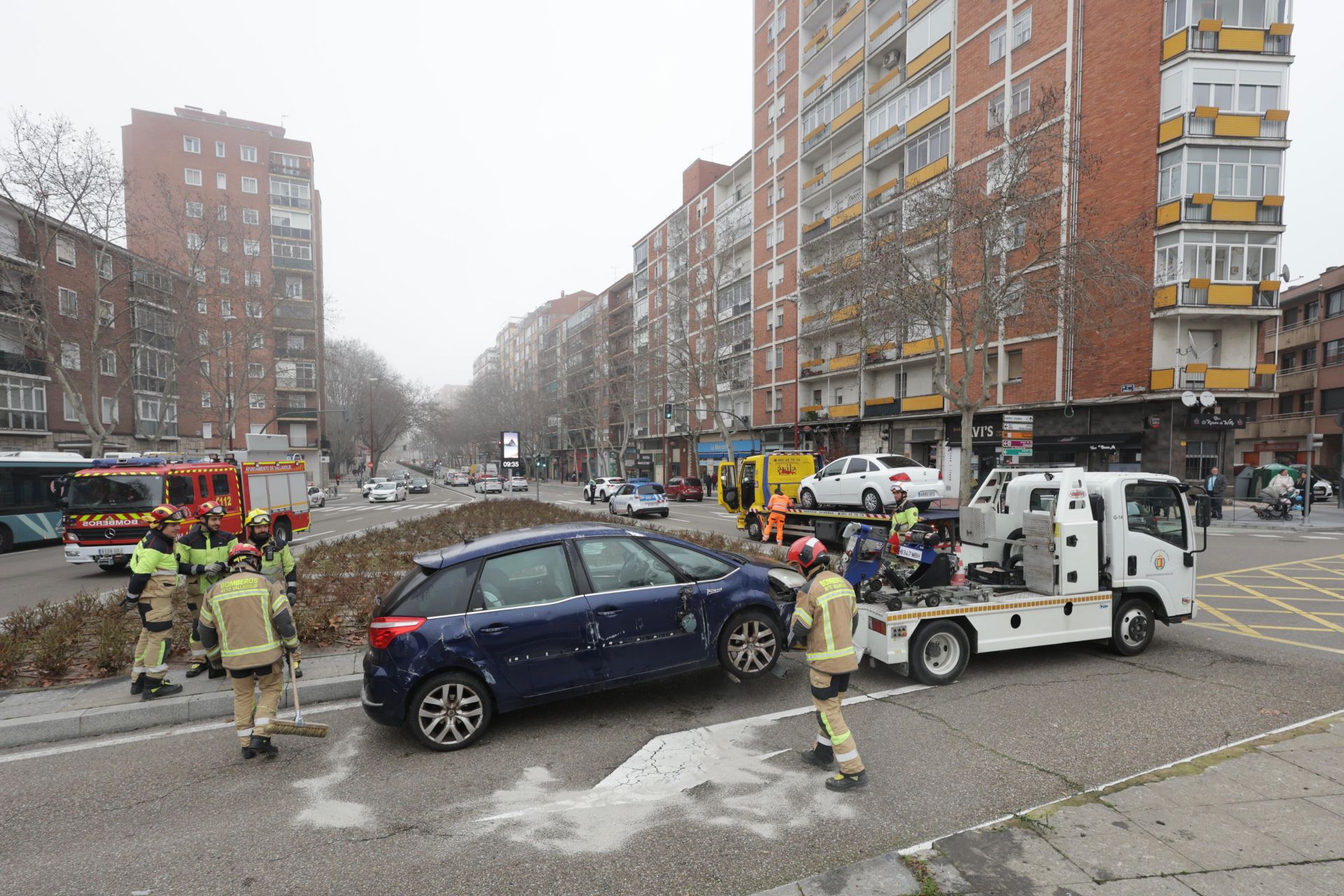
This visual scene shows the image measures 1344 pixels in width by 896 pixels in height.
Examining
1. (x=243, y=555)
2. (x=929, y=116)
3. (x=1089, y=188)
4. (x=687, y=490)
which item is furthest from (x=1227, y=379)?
(x=243, y=555)

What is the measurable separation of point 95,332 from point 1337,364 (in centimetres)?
6553

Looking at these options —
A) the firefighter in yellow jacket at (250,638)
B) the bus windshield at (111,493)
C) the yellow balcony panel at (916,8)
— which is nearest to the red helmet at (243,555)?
the firefighter in yellow jacket at (250,638)

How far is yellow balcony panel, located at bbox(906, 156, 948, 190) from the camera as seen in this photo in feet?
98.0

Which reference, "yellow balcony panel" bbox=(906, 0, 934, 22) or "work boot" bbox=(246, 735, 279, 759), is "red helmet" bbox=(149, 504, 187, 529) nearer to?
"work boot" bbox=(246, 735, 279, 759)

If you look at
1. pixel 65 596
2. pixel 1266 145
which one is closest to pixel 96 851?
pixel 65 596

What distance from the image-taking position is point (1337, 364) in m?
38.3

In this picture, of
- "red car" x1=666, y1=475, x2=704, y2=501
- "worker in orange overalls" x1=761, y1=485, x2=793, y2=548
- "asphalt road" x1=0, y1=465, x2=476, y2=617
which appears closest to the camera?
"asphalt road" x1=0, y1=465, x2=476, y2=617

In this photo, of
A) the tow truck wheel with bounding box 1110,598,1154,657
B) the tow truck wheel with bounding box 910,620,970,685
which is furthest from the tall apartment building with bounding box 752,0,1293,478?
the tow truck wheel with bounding box 910,620,970,685

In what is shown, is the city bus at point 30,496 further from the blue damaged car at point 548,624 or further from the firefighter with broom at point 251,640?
the blue damaged car at point 548,624

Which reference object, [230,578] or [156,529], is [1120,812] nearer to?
[230,578]

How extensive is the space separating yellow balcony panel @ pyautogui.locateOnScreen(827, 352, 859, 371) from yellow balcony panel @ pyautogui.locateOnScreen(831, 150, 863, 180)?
1100cm

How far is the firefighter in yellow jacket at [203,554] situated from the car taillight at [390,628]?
8.03 ft

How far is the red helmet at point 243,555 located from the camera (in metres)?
4.57

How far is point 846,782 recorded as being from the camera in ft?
12.5
